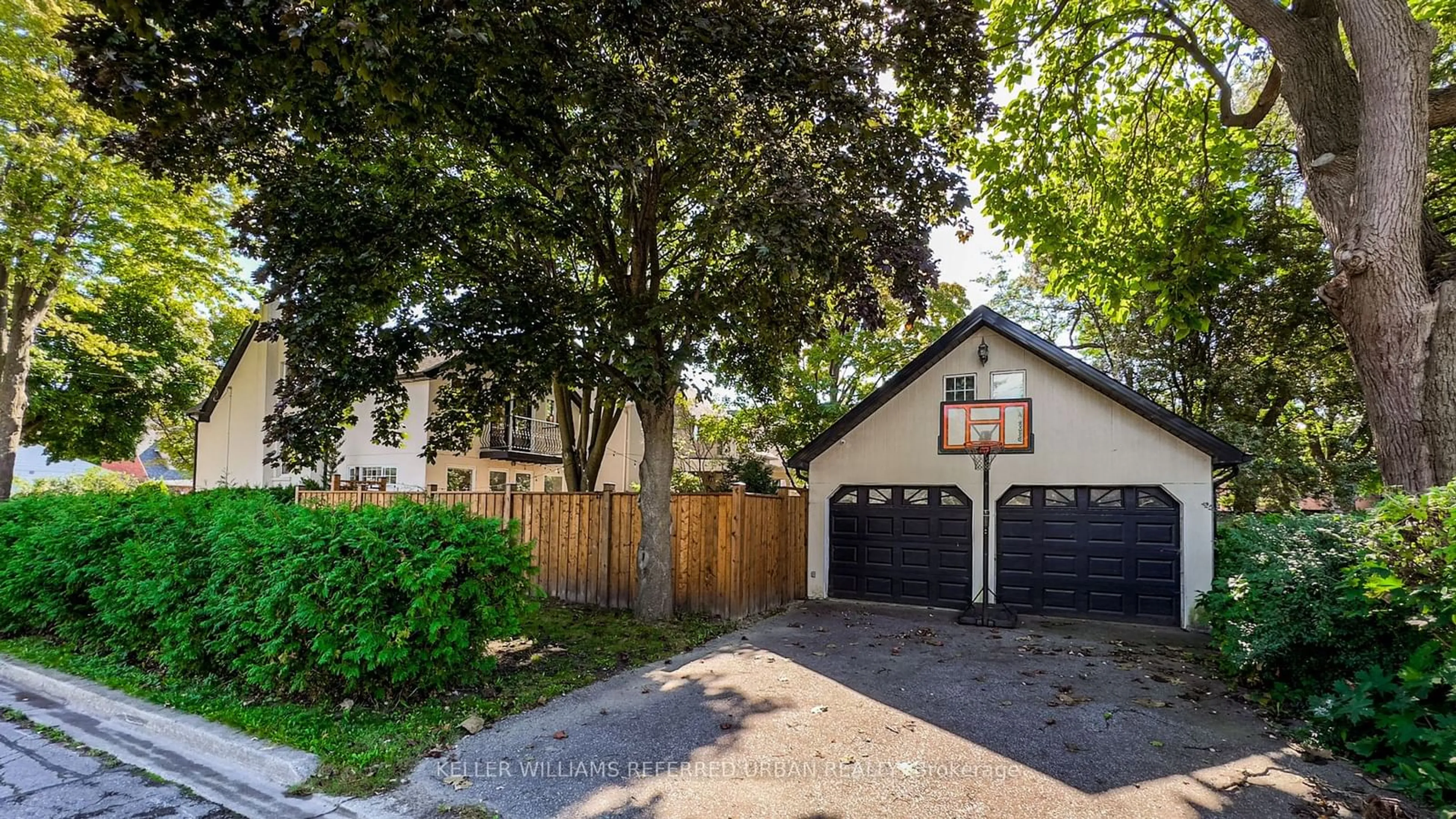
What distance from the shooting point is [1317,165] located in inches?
251

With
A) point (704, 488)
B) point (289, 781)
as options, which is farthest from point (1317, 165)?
A: point (704, 488)

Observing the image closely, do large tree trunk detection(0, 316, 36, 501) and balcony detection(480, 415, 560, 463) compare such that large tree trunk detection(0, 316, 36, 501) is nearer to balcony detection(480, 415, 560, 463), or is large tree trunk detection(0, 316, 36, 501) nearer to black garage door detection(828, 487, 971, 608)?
balcony detection(480, 415, 560, 463)

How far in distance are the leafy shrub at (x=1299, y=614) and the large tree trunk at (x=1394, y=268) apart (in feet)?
3.53

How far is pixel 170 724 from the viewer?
4.59 metres

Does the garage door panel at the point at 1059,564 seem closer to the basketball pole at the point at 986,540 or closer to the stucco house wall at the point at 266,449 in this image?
the basketball pole at the point at 986,540

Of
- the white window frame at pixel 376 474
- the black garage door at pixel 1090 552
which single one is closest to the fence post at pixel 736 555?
the black garage door at pixel 1090 552

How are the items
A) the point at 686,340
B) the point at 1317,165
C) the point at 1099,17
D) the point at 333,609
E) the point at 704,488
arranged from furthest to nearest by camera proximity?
the point at 704,488 → the point at 1099,17 → the point at 686,340 → the point at 1317,165 → the point at 333,609

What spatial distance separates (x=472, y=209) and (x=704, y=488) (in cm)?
950

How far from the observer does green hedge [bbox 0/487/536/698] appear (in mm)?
4586

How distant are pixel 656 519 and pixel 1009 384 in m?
5.86

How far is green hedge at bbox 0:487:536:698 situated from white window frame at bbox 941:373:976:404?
24.0 ft

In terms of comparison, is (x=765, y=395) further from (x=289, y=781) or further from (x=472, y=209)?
(x=289, y=781)

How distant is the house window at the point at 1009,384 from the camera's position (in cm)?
1021

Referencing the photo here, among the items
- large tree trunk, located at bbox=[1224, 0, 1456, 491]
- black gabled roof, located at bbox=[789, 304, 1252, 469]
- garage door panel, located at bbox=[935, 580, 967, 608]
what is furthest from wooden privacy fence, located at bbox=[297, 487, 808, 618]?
large tree trunk, located at bbox=[1224, 0, 1456, 491]
